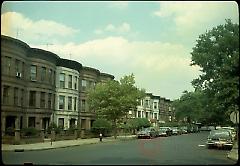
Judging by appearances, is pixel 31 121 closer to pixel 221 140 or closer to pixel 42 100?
pixel 42 100

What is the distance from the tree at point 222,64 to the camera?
1871 centimetres

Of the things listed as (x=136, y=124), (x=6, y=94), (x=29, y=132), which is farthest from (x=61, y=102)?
(x=136, y=124)

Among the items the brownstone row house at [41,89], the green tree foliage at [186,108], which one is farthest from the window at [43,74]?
the green tree foliage at [186,108]

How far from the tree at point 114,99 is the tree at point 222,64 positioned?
1935 cm

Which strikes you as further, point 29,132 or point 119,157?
point 29,132

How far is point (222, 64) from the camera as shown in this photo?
893 inches

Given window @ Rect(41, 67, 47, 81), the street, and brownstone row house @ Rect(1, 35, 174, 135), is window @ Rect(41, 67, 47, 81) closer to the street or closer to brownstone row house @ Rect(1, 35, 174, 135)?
brownstone row house @ Rect(1, 35, 174, 135)

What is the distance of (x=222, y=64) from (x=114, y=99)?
109 ft

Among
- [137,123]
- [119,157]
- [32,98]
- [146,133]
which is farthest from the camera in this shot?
[137,123]

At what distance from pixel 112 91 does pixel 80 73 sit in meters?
12.8

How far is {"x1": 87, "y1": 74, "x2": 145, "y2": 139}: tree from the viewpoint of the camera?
55375 mm

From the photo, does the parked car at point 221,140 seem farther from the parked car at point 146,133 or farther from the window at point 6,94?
the parked car at point 146,133

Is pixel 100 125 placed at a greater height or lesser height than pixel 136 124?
lesser

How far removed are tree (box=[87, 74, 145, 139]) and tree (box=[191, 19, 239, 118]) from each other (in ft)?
63.5
